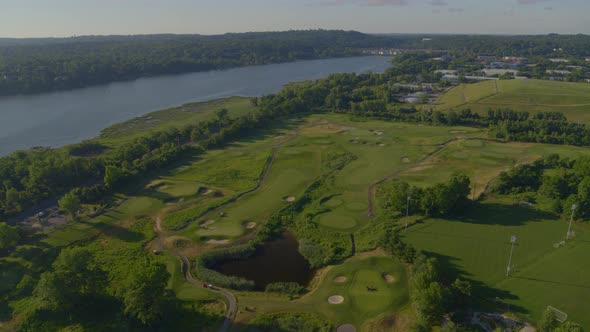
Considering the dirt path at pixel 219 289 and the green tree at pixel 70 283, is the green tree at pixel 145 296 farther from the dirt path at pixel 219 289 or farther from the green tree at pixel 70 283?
the dirt path at pixel 219 289

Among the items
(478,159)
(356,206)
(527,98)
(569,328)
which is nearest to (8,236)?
(356,206)

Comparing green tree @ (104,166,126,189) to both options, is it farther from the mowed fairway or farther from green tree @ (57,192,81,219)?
the mowed fairway

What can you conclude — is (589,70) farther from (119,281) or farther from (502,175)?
(119,281)

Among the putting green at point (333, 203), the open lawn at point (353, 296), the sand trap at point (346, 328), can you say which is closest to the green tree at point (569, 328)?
the open lawn at point (353, 296)

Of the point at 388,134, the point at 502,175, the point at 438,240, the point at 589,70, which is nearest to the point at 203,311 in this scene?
the point at 438,240

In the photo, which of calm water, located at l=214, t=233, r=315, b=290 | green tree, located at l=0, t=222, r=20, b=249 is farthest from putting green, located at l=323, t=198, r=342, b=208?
green tree, located at l=0, t=222, r=20, b=249

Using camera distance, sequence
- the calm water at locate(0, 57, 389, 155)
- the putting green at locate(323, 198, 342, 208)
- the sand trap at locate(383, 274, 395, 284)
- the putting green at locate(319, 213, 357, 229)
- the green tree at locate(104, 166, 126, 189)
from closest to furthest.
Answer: the sand trap at locate(383, 274, 395, 284) < the putting green at locate(319, 213, 357, 229) < the putting green at locate(323, 198, 342, 208) < the green tree at locate(104, 166, 126, 189) < the calm water at locate(0, 57, 389, 155)
